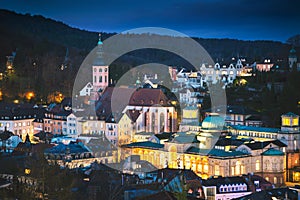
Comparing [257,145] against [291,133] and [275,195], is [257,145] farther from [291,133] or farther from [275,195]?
[275,195]

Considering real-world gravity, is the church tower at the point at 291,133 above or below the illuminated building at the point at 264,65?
below

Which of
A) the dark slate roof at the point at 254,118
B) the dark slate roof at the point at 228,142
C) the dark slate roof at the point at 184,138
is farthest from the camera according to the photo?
the dark slate roof at the point at 254,118

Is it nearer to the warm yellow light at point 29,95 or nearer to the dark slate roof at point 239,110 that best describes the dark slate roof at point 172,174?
the dark slate roof at point 239,110

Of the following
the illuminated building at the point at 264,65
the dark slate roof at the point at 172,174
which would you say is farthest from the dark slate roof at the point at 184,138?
the illuminated building at the point at 264,65

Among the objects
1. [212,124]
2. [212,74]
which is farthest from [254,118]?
[212,74]

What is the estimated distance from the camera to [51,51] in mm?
93438

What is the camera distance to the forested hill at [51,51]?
68744mm

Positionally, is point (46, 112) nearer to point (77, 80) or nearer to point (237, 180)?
point (77, 80)

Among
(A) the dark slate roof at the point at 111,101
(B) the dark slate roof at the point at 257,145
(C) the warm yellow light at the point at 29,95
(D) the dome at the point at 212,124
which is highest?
(C) the warm yellow light at the point at 29,95

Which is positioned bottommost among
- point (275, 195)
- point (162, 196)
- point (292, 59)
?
point (275, 195)

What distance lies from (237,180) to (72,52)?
225 feet

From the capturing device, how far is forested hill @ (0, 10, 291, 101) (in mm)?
68744

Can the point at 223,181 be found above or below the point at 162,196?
below

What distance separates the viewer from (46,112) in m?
51.9
